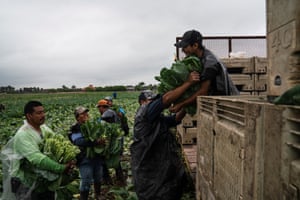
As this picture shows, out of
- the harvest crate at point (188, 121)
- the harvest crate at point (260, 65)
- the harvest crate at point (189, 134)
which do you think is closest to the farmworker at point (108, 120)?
the harvest crate at point (189, 134)

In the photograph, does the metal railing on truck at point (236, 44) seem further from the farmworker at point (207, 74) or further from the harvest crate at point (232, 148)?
the harvest crate at point (232, 148)

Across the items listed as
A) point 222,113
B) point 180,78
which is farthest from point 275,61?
point 180,78

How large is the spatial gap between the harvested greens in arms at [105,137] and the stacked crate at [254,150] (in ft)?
9.62

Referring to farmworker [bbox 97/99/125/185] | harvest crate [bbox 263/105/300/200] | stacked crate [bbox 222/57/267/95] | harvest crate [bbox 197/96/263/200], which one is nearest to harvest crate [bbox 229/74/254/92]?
stacked crate [bbox 222/57/267/95]

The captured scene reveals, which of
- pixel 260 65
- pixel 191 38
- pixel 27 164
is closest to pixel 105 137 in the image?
pixel 27 164

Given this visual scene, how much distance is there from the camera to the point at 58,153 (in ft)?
11.0

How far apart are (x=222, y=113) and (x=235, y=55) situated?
3.47 m

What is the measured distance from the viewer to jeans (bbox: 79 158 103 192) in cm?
467

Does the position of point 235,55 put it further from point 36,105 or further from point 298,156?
point 298,156

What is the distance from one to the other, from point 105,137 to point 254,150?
385 cm

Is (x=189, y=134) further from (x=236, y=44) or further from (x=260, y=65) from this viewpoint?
(x=236, y=44)

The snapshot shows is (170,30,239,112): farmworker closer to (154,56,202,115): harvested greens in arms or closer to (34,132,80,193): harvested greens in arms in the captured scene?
(154,56,202,115): harvested greens in arms

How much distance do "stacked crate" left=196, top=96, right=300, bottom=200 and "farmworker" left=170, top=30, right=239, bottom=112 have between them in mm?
911

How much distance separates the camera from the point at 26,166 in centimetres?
320
